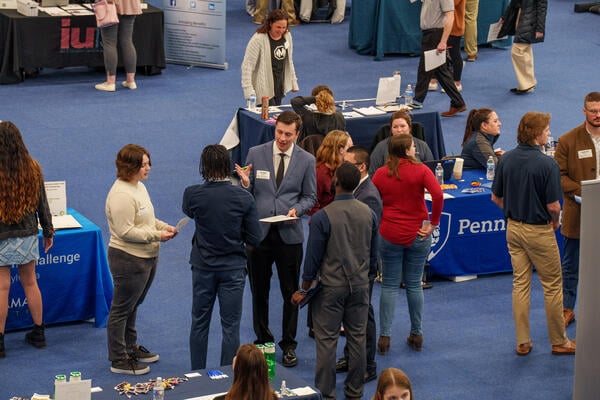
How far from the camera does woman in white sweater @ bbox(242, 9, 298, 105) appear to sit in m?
10.4

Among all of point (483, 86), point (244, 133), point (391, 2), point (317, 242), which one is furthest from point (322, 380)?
point (391, 2)

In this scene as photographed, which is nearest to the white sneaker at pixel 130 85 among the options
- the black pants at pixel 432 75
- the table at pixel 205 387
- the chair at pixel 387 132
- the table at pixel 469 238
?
the black pants at pixel 432 75

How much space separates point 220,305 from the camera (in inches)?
265

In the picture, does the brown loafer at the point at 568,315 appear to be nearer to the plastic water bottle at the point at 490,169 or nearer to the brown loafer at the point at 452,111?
the plastic water bottle at the point at 490,169

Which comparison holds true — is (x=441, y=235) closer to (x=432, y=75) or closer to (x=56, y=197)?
(x=56, y=197)

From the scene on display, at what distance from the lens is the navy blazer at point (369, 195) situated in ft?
23.3

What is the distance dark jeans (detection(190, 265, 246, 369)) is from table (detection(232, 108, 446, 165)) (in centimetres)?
359

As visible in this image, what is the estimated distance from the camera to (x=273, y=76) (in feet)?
35.1

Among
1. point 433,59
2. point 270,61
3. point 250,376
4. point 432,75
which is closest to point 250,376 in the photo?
point 250,376

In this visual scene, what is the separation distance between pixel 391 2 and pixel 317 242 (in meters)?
9.79

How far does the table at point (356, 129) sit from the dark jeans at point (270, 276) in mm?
2976

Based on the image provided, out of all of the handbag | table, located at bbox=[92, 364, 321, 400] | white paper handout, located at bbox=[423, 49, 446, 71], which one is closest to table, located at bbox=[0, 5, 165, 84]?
the handbag

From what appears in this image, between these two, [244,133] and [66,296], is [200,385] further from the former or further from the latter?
[244,133]

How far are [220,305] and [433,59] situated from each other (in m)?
6.62
